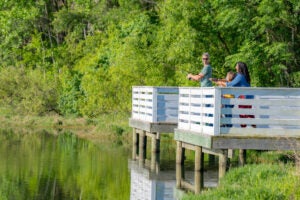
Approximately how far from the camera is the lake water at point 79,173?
18.6 meters

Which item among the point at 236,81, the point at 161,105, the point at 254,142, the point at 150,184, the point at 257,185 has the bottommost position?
the point at 150,184

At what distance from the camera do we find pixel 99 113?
41531 millimetres

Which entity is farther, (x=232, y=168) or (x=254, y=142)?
(x=232, y=168)

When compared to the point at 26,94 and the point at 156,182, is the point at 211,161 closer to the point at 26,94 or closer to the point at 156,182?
the point at 156,182

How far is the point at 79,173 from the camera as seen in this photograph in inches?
884

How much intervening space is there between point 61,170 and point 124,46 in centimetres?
1456

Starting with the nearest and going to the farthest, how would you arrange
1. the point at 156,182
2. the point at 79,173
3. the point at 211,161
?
the point at 156,182
the point at 79,173
the point at 211,161

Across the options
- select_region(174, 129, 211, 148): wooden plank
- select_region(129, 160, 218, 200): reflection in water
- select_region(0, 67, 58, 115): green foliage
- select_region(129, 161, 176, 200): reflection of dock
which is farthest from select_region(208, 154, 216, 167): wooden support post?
select_region(0, 67, 58, 115): green foliage

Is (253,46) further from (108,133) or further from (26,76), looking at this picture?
(26,76)

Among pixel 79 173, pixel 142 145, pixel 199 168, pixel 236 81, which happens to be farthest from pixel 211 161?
pixel 236 81

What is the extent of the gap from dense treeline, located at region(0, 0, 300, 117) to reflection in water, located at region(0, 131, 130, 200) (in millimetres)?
4890

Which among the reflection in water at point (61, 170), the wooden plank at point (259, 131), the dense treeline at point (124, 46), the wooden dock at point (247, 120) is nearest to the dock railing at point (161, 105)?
the reflection in water at point (61, 170)

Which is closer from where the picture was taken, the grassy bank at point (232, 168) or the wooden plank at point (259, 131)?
the grassy bank at point (232, 168)

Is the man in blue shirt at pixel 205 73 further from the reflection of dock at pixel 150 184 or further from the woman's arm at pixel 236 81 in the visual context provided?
the reflection of dock at pixel 150 184
